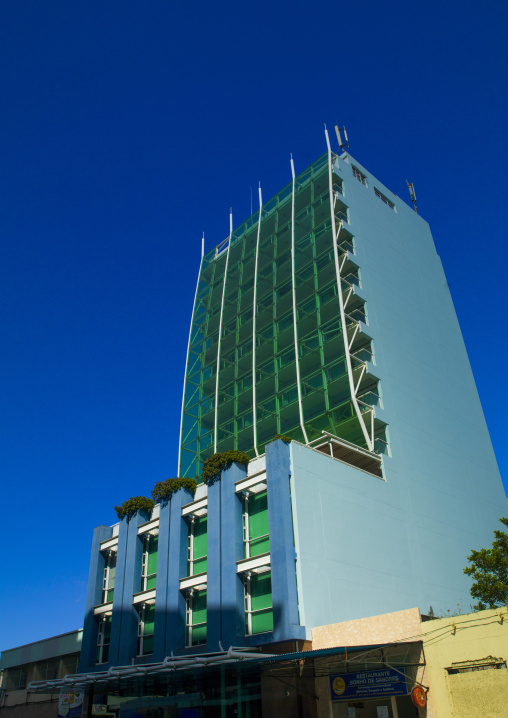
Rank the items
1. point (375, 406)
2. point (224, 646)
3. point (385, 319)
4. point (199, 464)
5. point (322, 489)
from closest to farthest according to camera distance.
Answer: point (224, 646) → point (322, 489) → point (375, 406) → point (385, 319) → point (199, 464)

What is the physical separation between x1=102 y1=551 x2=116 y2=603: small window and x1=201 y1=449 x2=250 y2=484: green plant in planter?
13.5 meters

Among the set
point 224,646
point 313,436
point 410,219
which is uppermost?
point 410,219

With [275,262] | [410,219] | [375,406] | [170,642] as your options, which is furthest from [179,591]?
[410,219]

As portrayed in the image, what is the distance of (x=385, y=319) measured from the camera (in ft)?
173

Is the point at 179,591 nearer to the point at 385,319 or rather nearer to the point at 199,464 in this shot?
→ the point at 199,464

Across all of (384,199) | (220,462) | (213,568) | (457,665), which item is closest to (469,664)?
(457,665)

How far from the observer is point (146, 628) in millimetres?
40094

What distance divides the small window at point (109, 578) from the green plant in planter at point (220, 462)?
44.2 feet

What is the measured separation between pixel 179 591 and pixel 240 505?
7.04 metres

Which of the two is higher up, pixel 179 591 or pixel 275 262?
pixel 275 262

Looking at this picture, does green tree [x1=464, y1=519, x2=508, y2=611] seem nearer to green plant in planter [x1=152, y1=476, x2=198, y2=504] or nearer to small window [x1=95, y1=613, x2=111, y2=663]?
green plant in planter [x1=152, y1=476, x2=198, y2=504]

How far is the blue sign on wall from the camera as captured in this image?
22.5 m

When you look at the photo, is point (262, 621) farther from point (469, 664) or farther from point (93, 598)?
point (93, 598)

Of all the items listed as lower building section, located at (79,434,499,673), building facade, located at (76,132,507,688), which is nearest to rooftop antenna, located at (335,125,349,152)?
building facade, located at (76,132,507,688)
